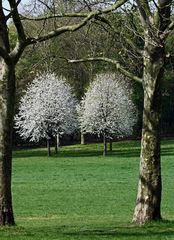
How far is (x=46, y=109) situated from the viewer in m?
62.8

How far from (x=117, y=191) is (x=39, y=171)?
638 inches

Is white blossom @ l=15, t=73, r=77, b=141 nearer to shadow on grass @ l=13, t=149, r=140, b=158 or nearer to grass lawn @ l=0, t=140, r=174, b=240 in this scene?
shadow on grass @ l=13, t=149, r=140, b=158

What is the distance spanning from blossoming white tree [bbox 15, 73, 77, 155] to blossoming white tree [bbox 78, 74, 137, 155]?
190 cm

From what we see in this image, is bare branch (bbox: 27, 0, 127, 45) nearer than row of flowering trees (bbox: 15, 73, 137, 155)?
Yes

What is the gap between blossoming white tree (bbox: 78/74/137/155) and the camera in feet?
208

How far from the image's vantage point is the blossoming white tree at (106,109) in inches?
2498

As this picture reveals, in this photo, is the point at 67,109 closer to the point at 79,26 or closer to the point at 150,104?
the point at 150,104

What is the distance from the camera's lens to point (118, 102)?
6425 cm

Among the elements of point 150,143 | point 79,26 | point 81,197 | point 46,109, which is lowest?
point 81,197

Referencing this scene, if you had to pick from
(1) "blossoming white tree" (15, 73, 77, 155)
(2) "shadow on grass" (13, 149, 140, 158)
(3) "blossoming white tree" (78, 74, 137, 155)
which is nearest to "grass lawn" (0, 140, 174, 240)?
(2) "shadow on grass" (13, 149, 140, 158)

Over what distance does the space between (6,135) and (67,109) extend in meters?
52.8

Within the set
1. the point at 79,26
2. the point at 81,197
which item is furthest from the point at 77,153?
the point at 79,26

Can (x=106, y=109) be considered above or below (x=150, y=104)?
above

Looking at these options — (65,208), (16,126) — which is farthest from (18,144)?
(65,208)
